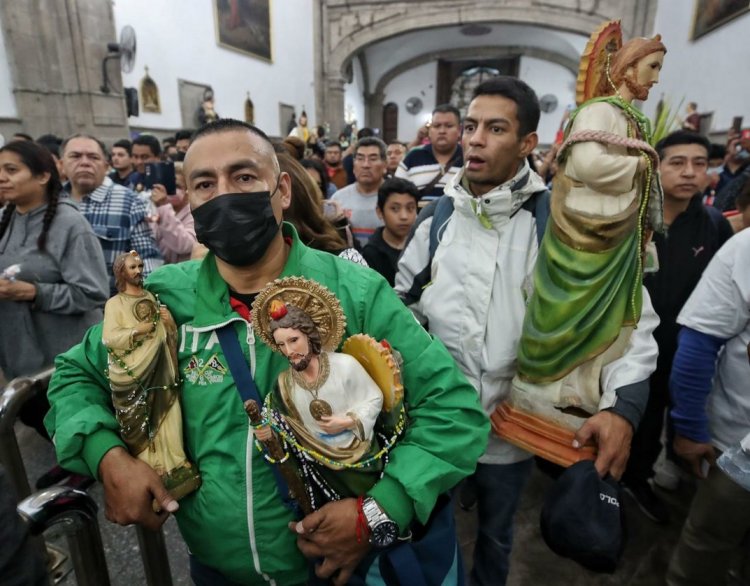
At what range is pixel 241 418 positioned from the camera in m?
1.11

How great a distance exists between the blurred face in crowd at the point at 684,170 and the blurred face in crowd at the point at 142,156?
4.89m

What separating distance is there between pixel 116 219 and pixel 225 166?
2.34 meters

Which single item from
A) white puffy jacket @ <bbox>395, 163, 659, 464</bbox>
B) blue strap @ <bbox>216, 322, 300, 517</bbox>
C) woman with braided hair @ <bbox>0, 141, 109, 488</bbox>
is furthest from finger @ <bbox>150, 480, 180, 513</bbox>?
woman with braided hair @ <bbox>0, 141, 109, 488</bbox>

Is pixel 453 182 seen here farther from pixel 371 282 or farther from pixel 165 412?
pixel 165 412

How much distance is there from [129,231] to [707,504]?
3.41 m

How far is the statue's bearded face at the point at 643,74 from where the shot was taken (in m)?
1.26

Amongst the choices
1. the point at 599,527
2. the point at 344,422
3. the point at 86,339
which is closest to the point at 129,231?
the point at 86,339

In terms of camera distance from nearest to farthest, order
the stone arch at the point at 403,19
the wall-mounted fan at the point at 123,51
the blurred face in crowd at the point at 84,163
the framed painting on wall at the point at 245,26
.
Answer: the blurred face in crowd at the point at 84,163 → the wall-mounted fan at the point at 123,51 → the framed painting on wall at the point at 245,26 → the stone arch at the point at 403,19

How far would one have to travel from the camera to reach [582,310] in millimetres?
1298

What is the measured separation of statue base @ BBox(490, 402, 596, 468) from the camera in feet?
4.44

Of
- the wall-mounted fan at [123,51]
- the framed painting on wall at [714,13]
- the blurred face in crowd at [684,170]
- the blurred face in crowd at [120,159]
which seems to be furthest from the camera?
the wall-mounted fan at [123,51]

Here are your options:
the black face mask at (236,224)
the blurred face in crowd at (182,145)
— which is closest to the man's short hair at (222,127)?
the black face mask at (236,224)

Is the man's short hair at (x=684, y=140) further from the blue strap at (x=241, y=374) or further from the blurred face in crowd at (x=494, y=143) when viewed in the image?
the blue strap at (x=241, y=374)

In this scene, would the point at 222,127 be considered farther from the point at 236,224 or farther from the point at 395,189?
the point at 395,189
